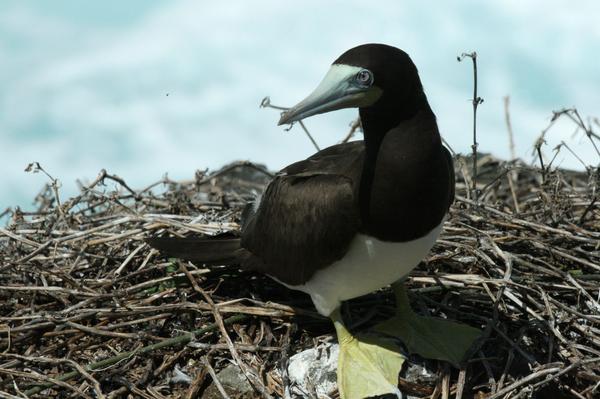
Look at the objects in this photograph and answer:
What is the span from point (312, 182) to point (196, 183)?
8.43 ft

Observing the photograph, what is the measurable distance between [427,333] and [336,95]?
149 centimetres

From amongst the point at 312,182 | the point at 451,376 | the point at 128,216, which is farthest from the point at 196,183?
the point at 451,376

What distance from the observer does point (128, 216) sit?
18.3 ft

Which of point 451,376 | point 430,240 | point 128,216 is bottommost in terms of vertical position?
point 451,376

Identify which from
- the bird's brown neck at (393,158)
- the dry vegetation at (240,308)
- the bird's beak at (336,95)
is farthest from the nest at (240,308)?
the bird's beak at (336,95)

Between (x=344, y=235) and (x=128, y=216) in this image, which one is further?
(x=128, y=216)

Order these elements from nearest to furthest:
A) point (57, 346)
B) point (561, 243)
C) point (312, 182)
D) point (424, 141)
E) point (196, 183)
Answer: point (424, 141) → point (312, 182) → point (57, 346) → point (561, 243) → point (196, 183)

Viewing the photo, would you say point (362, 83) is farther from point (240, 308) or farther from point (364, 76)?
point (240, 308)

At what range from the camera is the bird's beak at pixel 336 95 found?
3.68 meters

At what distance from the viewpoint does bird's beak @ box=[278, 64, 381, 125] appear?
12.1 ft

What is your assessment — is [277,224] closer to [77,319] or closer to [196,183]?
[77,319]

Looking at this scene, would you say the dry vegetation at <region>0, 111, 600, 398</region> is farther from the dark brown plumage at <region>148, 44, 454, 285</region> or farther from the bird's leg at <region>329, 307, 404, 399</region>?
the dark brown plumage at <region>148, 44, 454, 285</region>

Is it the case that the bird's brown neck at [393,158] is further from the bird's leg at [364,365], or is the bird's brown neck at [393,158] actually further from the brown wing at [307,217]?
the bird's leg at [364,365]

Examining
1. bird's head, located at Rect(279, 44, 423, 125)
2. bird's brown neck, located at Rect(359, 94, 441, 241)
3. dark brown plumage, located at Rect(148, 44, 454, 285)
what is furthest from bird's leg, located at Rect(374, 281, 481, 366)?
bird's head, located at Rect(279, 44, 423, 125)
